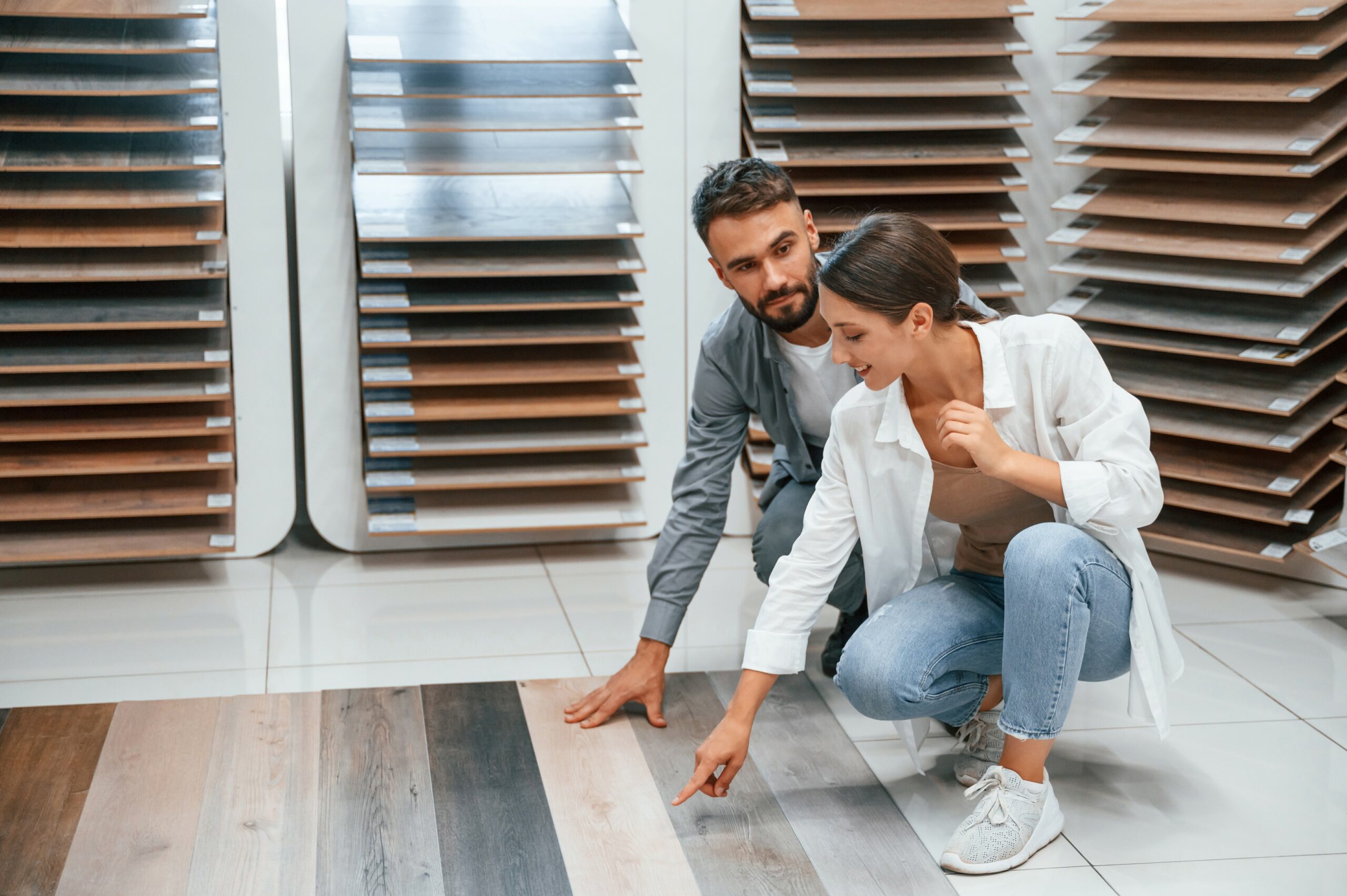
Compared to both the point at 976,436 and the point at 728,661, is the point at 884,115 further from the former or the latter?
the point at 976,436

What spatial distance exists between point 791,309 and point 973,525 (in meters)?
0.49

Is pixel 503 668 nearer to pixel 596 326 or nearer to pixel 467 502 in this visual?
pixel 467 502

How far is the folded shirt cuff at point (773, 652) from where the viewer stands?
6.69 feet

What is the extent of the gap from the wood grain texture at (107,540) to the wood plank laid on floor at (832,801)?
145 cm

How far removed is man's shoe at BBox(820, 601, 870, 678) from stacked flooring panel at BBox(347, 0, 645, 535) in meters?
0.86

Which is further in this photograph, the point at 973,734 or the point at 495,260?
the point at 495,260

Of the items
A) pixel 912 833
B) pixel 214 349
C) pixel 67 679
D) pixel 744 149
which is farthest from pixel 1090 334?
pixel 67 679

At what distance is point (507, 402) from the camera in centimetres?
343

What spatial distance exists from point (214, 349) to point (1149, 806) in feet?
7.84

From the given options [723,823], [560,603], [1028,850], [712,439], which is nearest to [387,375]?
[560,603]

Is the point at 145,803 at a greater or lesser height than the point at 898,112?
lesser

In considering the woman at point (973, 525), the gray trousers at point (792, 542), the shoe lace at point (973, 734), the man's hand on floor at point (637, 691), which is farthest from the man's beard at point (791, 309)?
the shoe lace at point (973, 734)

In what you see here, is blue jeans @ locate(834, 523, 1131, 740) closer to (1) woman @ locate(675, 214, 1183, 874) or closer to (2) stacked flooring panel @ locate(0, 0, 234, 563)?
(1) woman @ locate(675, 214, 1183, 874)

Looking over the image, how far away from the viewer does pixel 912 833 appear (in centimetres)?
212
